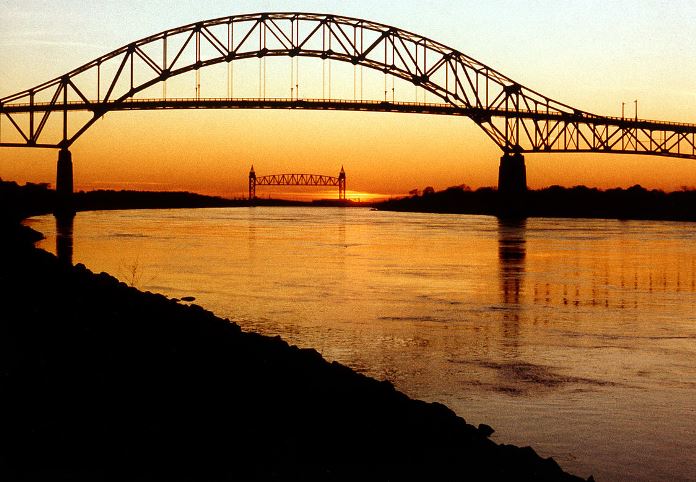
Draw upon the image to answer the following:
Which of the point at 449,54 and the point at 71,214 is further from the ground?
the point at 449,54

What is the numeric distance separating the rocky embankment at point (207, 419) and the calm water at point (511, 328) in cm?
137

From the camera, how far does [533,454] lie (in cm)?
762

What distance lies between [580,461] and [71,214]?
8972 centimetres

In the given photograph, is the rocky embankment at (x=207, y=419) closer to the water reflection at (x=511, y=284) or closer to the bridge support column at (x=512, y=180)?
the water reflection at (x=511, y=284)

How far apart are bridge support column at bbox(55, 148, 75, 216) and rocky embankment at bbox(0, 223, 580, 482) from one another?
86873 millimetres

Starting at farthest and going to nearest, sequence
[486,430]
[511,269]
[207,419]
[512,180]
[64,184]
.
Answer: [512,180] < [64,184] < [511,269] < [486,430] < [207,419]

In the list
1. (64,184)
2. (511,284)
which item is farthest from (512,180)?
(511,284)

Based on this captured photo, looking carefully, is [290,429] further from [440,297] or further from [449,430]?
[440,297]

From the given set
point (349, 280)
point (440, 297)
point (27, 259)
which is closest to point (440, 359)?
point (440, 297)

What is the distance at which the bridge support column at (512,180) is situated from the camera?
106688mm

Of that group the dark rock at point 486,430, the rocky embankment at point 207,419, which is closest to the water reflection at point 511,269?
the rocky embankment at point 207,419

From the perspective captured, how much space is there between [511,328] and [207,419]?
33.7ft

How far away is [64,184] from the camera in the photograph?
96.2 metres

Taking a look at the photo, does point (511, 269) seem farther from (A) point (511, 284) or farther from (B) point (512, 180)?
(B) point (512, 180)
